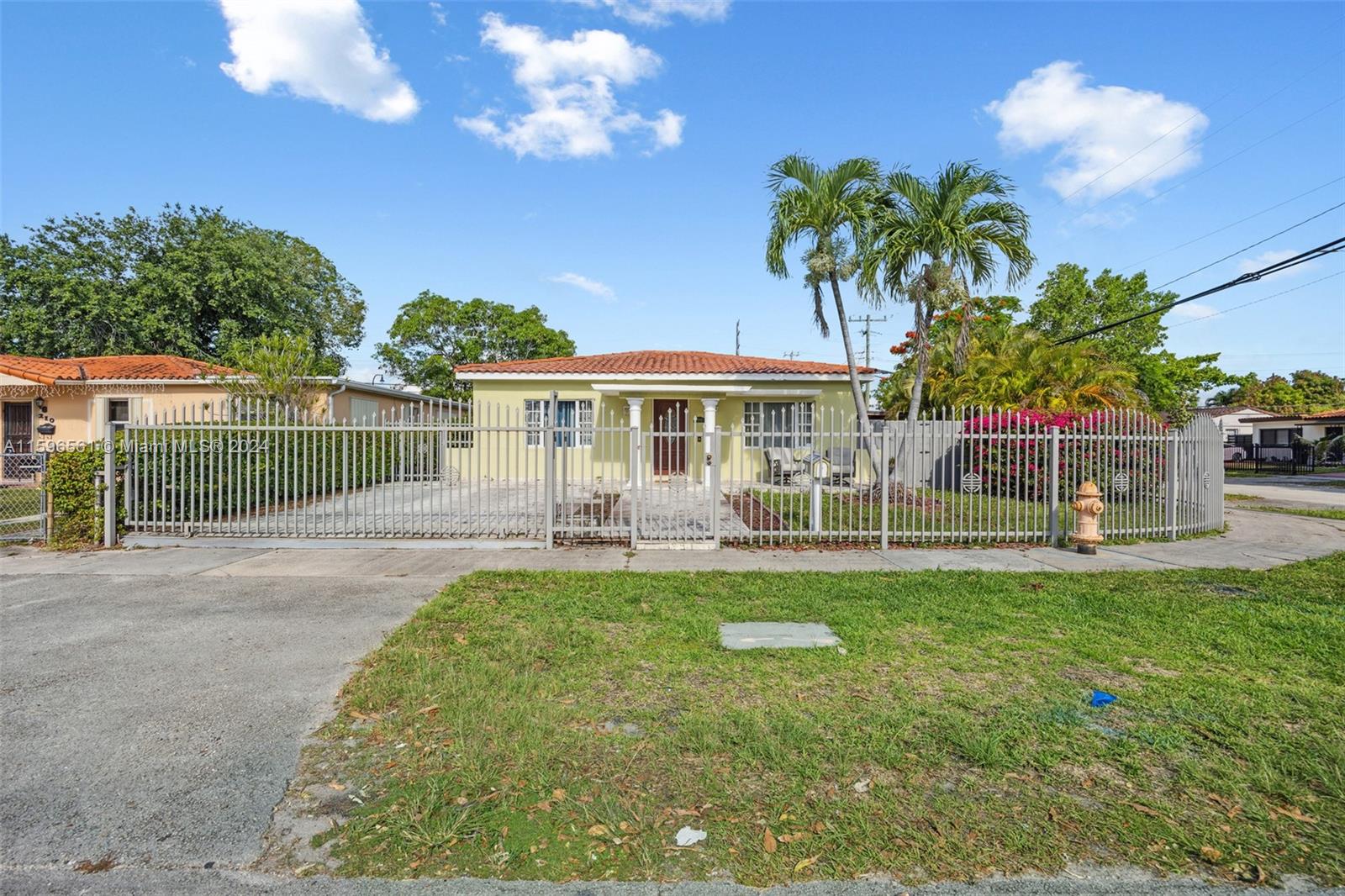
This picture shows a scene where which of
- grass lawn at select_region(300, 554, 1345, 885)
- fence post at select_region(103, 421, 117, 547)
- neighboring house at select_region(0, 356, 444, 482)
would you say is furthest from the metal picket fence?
neighboring house at select_region(0, 356, 444, 482)

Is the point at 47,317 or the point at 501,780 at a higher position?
the point at 47,317

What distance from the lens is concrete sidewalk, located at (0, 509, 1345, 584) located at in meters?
7.66

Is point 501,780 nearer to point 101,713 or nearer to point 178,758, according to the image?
point 178,758

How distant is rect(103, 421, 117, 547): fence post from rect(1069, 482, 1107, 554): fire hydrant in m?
13.1

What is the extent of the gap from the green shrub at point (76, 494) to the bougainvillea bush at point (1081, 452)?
11.9 metres

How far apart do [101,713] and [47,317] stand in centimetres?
3111

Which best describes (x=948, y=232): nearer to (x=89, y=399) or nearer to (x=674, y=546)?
(x=674, y=546)

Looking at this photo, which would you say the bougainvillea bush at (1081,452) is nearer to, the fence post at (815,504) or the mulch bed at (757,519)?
the fence post at (815,504)

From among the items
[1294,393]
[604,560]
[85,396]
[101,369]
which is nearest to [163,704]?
[604,560]

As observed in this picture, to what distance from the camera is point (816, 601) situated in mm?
A: 6172

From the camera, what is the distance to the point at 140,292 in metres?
25.8

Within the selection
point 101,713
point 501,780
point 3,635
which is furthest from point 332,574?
point 501,780

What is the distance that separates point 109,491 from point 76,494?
2.17ft

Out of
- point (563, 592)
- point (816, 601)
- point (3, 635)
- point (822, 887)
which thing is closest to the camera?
point (822, 887)
